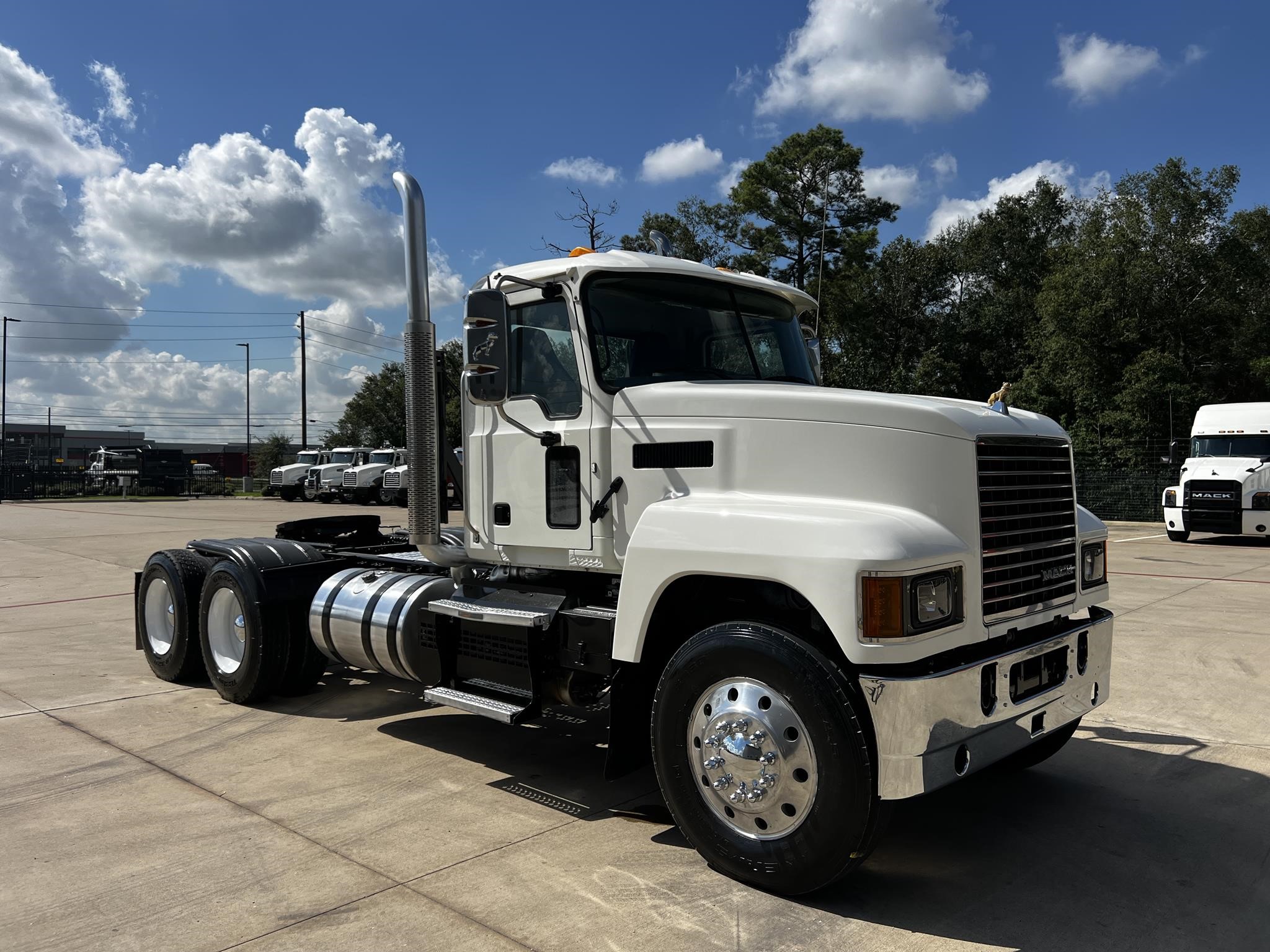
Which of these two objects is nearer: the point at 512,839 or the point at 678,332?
the point at 512,839

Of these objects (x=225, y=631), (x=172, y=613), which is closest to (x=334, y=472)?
(x=172, y=613)

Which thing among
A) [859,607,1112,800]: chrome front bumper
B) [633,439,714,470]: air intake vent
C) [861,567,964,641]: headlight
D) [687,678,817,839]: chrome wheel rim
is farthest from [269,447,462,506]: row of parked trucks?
[861,567,964,641]: headlight

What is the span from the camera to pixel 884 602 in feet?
11.0

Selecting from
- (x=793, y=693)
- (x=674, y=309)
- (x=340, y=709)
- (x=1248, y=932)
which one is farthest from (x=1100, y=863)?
(x=340, y=709)

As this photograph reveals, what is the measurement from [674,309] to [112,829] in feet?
12.1

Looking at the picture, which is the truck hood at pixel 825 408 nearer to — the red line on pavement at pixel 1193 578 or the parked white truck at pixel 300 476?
the red line on pavement at pixel 1193 578

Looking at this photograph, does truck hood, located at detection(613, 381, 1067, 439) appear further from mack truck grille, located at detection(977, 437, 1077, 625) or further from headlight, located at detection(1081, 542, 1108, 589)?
headlight, located at detection(1081, 542, 1108, 589)

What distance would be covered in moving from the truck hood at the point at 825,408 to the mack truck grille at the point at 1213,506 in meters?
17.2

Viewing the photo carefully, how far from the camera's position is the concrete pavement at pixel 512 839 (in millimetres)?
3441

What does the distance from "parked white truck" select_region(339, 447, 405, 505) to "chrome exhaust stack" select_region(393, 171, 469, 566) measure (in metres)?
32.1

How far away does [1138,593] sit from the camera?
1192 cm

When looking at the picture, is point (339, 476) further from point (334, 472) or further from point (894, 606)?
point (894, 606)

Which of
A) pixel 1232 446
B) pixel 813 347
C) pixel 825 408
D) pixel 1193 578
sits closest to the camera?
pixel 825 408

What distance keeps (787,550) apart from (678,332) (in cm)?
166
